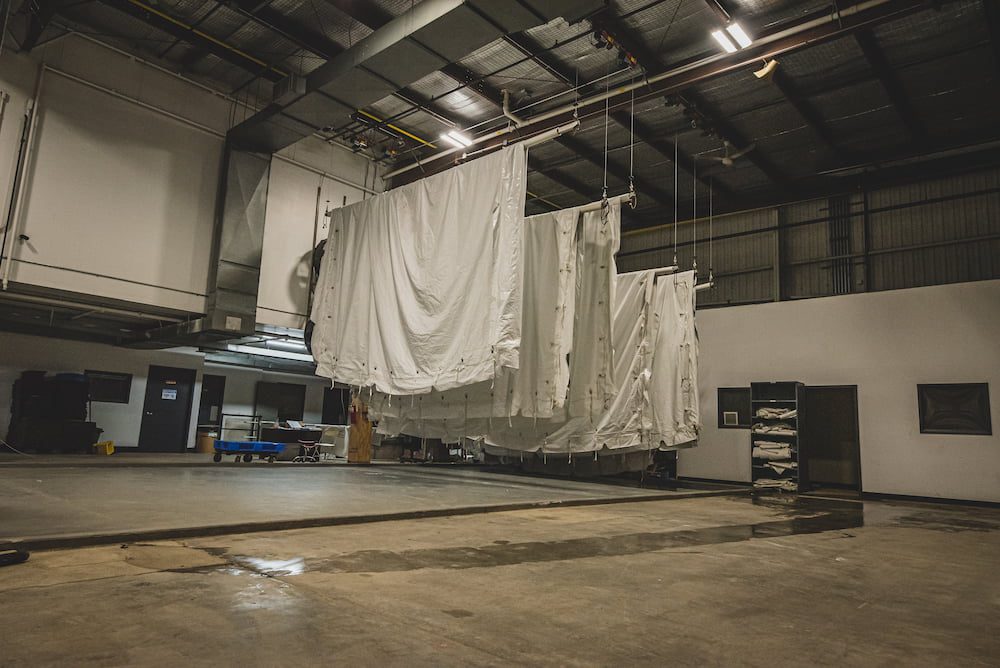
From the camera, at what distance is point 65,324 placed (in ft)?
36.7

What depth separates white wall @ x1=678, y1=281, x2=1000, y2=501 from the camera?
29.3 feet

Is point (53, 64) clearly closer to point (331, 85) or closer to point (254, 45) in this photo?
point (254, 45)

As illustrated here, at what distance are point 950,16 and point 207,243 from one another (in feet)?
33.4

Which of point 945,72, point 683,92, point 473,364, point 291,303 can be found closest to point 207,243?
point 291,303

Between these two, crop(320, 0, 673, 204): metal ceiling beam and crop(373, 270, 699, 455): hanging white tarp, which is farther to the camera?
crop(373, 270, 699, 455): hanging white tarp

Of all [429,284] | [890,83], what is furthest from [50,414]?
[890,83]

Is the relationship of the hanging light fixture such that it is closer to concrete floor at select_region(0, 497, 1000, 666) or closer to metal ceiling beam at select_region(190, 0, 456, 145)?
metal ceiling beam at select_region(190, 0, 456, 145)

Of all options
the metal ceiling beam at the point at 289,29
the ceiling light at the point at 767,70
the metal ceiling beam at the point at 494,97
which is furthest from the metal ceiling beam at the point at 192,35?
the ceiling light at the point at 767,70

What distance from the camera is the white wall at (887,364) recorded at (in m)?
8.94

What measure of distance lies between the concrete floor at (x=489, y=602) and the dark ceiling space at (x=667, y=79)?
5068 millimetres

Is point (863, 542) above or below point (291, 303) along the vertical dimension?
below

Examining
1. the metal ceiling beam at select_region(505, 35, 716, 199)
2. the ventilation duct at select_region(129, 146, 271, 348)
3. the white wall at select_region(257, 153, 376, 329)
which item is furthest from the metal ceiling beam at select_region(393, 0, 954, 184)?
the ventilation duct at select_region(129, 146, 271, 348)

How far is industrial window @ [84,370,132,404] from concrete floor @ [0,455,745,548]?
408 centimetres

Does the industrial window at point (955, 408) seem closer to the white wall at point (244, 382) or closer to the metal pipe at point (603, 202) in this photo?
the metal pipe at point (603, 202)
